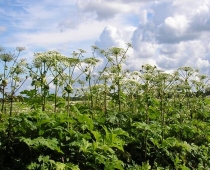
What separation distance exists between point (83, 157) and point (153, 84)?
3.48 m

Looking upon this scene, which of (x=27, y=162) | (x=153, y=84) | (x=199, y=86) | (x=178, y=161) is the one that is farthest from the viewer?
(x=199, y=86)

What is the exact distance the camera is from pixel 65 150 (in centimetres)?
757

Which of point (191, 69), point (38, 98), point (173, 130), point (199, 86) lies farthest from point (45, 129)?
point (199, 86)

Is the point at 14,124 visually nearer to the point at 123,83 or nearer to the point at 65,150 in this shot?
the point at 65,150

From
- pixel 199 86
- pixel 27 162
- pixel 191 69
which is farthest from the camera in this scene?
pixel 199 86

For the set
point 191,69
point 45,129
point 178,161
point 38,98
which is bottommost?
point 178,161

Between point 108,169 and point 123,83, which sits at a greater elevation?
point 123,83

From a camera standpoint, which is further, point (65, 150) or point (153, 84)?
point (153, 84)

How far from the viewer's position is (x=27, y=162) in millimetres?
7270

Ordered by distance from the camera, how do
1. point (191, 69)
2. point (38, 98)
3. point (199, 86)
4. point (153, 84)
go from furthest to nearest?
1. point (199, 86)
2. point (191, 69)
3. point (153, 84)
4. point (38, 98)

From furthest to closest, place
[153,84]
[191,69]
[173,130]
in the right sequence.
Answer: [191,69] → [173,130] → [153,84]

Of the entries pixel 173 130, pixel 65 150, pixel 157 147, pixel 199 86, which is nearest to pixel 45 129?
pixel 65 150

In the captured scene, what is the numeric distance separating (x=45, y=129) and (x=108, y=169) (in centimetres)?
151

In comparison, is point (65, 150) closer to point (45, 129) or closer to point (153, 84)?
point (45, 129)
